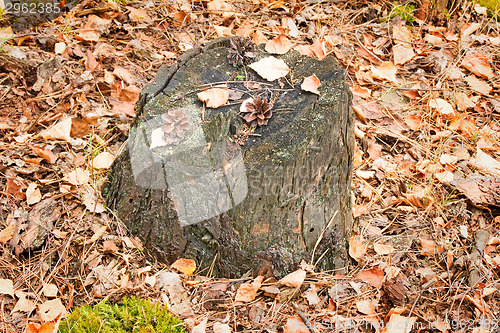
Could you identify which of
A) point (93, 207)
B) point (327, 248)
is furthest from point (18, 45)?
point (327, 248)

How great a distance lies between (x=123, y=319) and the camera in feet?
5.98

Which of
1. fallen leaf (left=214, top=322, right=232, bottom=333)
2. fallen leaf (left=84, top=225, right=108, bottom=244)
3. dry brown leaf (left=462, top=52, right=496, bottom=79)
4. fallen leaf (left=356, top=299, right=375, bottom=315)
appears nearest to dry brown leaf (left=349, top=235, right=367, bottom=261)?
fallen leaf (left=356, top=299, right=375, bottom=315)

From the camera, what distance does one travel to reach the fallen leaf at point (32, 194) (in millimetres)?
2340

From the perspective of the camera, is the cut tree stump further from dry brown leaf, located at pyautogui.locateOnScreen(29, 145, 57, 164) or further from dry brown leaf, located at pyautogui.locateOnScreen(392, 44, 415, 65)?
dry brown leaf, located at pyautogui.locateOnScreen(392, 44, 415, 65)

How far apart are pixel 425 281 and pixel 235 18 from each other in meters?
2.50

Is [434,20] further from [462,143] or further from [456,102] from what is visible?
[462,143]

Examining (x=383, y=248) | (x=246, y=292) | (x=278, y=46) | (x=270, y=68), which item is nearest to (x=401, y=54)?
(x=278, y=46)

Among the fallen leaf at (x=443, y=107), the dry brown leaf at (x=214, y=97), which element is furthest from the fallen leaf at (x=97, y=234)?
the fallen leaf at (x=443, y=107)

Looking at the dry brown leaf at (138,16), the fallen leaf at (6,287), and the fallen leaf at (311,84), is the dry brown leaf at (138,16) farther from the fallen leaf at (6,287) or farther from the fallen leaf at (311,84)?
the fallen leaf at (6,287)

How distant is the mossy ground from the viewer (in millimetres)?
1771

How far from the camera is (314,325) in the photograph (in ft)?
6.56

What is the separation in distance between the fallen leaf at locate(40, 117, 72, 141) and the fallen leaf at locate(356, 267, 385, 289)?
1860 mm

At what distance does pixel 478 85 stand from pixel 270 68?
199cm

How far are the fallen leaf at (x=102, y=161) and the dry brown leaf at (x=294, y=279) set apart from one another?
47.7 inches
